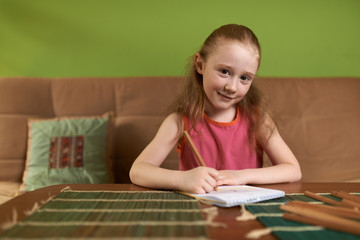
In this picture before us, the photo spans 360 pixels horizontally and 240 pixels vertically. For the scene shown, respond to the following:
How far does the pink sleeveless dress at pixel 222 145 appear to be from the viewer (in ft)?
4.08

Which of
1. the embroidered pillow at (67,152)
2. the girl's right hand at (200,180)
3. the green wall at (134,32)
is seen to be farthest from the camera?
the green wall at (134,32)

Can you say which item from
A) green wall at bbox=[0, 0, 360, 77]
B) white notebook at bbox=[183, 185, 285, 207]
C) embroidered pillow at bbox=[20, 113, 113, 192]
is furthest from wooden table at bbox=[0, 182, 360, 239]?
green wall at bbox=[0, 0, 360, 77]

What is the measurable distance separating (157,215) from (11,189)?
1.24 m

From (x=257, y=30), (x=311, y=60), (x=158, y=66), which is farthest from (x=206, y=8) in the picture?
(x=311, y=60)

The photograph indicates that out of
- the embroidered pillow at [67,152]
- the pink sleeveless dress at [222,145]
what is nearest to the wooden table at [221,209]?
the pink sleeveless dress at [222,145]

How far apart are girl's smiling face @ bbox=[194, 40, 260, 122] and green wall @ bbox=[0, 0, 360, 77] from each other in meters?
0.92

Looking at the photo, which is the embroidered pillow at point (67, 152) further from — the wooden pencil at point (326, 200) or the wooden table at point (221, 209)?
the wooden pencil at point (326, 200)

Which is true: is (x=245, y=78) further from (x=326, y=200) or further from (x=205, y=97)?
(x=326, y=200)

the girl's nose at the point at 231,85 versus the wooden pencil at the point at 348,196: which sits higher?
the girl's nose at the point at 231,85

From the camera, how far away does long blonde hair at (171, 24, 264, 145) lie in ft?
3.66

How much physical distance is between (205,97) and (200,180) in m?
0.54

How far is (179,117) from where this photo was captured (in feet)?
3.99

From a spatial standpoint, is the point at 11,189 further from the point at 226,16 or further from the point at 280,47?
Answer: the point at 280,47

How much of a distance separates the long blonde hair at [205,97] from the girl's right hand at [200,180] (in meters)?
0.44
